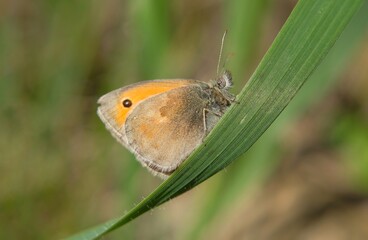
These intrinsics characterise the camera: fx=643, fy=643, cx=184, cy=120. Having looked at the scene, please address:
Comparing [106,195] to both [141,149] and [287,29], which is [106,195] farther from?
[287,29]

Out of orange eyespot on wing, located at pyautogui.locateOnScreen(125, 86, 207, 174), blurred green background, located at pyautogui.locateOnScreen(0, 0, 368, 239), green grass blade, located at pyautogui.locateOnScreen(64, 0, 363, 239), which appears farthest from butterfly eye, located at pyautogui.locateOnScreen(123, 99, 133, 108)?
green grass blade, located at pyautogui.locateOnScreen(64, 0, 363, 239)

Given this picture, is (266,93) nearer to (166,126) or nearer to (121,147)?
(166,126)

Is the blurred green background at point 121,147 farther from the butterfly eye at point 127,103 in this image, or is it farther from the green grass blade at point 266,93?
the green grass blade at point 266,93

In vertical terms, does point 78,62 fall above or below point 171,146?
below

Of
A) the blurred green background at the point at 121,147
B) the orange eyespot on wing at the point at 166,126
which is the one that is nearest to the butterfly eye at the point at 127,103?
the orange eyespot on wing at the point at 166,126

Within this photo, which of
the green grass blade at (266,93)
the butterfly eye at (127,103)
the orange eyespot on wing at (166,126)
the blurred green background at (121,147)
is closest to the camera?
the green grass blade at (266,93)

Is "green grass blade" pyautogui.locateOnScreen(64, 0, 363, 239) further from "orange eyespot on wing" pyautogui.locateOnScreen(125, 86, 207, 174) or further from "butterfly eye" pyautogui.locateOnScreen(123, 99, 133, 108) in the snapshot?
"butterfly eye" pyautogui.locateOnScreen(123, 99, 133, 108)

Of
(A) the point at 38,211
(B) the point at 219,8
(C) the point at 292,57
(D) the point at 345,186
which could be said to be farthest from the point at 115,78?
(C) the point at 292,57

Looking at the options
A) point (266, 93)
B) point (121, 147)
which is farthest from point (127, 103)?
point (121, 147)
